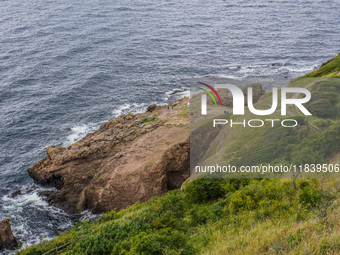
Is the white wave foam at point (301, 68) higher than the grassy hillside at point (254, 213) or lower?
lower

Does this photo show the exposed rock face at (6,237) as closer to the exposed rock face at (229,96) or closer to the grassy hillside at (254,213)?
the grassy hillside at (254,213)

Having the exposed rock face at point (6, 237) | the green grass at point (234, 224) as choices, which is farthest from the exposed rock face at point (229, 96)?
the exposed rock face at point (6, 237)

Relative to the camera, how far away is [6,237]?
29.6 m

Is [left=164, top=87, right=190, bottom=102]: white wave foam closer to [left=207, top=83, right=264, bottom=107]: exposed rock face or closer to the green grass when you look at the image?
[left=207, top=83, right=264, bottom=107]: exposed rock face

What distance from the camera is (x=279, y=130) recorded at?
23125 millimetres

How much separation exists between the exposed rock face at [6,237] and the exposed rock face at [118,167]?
593 centimetres

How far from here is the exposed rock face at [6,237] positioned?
29.4 metres

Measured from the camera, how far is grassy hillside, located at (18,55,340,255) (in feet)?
34.7

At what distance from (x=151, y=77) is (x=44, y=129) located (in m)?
23.6

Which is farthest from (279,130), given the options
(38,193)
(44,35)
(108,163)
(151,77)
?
(44,35)

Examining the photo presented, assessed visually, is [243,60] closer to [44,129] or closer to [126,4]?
[44,129]

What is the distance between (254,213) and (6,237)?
24.4 meters

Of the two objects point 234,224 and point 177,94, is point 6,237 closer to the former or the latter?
point 234,224

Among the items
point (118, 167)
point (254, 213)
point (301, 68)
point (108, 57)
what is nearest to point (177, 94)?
point (108, 57)
